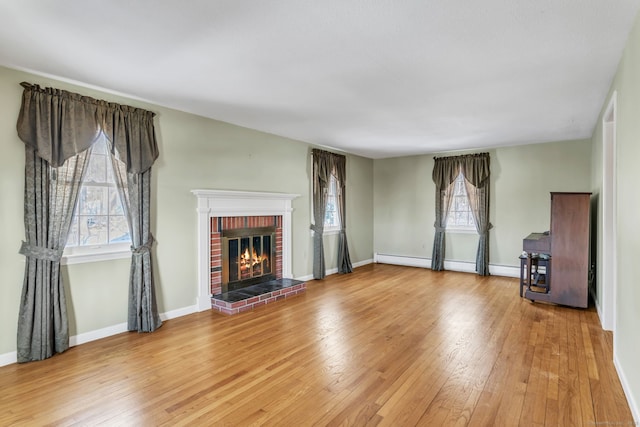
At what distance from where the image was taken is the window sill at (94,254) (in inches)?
130

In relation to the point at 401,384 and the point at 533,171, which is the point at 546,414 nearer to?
the point at 401,384

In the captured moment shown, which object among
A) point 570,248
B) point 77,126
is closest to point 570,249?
point 570,248

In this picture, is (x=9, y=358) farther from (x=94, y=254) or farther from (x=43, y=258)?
(x=94, y=254)

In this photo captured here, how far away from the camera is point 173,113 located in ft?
13.5

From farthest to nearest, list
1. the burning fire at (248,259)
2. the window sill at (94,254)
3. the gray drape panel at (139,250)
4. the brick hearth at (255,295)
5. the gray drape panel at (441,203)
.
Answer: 1. the gray drape panel at (441,203)
2. the burning fire at (248,259)
3. the brick hearth at (255,295)
4. the gray drape panel at (139,250)
5. the window sill at (94,254)

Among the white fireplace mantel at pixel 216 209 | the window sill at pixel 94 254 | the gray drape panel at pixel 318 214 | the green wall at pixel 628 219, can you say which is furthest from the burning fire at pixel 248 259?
the green wall at pixel 628 219

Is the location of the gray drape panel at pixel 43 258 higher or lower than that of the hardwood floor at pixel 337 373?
higher

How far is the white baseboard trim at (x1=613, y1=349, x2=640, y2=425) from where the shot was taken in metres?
2.12

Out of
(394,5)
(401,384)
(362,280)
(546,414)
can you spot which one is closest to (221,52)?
(394,5)

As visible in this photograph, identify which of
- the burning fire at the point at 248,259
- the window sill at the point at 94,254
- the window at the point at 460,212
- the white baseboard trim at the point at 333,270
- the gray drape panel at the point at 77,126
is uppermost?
the gray drape panel at the point at 77,126

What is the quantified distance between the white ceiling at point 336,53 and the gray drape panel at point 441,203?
2598 mm

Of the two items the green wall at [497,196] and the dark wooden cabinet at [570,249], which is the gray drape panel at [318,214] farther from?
the dark wooden cabinet at [570,249]

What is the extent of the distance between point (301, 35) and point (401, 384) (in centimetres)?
267

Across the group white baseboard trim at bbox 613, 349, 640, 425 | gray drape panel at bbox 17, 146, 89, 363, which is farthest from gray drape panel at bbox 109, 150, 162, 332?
white baseboard trim at bbox 613, 349, 640, 425
